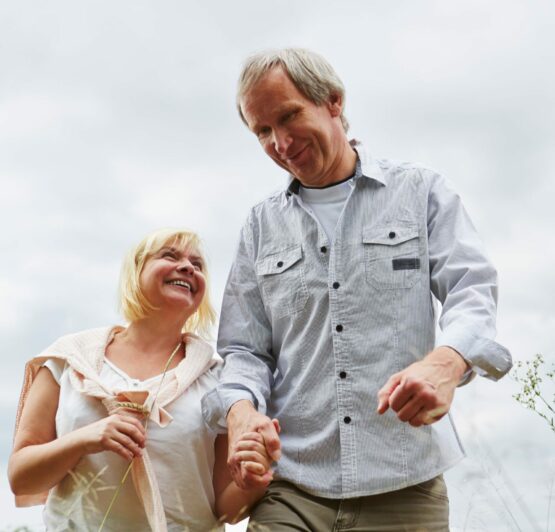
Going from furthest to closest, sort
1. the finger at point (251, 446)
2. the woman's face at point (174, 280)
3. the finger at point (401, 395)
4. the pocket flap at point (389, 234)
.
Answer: the woman's face at point (174, 280) → the pocket flap at point (389, 234) → the finger at point (251, 446) → the finger at point (401, 395)

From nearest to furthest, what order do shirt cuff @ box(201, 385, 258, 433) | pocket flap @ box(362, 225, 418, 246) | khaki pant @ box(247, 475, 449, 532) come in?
khaki pant @ box(247, 475, 449, 532), shirt cuff @ box(201, 385, 258, 433), pocket flap @ box(362, 225, 418, 246)

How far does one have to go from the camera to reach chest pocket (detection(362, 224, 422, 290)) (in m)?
2.99

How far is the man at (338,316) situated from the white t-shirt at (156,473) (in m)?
0.22

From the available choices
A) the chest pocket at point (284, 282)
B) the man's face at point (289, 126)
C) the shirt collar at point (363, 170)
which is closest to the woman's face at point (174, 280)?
the chest pocket at point (284, 282)

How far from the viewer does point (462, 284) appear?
286cm

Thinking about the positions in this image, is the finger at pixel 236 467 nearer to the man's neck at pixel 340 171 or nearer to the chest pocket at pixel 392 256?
the chest pocket at pixel 392 256

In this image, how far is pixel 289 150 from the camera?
3123 millimetres

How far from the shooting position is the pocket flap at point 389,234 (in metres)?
3.06

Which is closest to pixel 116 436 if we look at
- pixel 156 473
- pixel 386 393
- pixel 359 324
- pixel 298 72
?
pixel 156 473

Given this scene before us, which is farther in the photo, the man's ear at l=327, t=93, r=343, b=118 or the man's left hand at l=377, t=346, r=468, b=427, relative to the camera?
the man's ear at l=327, t=93, r=343, b=118

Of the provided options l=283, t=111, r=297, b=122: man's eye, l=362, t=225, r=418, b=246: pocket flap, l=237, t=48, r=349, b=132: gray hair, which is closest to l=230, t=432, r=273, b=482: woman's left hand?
l=362, t=225, r=418, b=246: pocket flap

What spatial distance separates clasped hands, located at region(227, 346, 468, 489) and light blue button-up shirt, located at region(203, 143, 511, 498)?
0.14 metres

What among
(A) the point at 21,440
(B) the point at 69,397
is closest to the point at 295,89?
(B) the point at 69,397

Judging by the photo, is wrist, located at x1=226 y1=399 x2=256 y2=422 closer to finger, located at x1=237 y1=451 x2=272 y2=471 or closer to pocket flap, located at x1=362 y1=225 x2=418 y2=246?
finger, located at x1=237 y1=451 x2=272 y2=471
